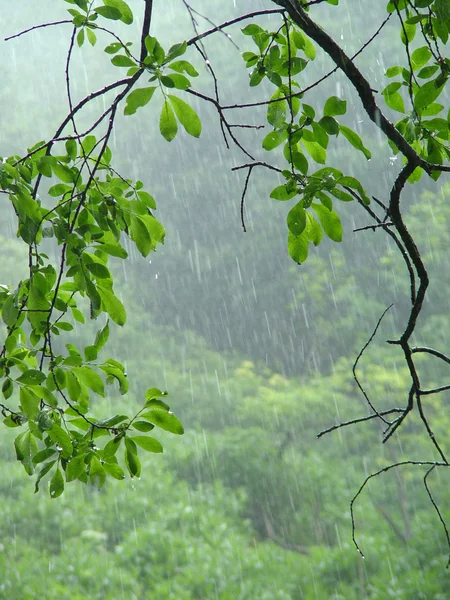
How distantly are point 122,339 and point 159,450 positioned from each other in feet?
23.0

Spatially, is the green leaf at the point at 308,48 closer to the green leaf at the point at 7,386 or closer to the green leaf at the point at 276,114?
the green leaf at the point at 276,114

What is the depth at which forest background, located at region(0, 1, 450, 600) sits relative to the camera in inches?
190

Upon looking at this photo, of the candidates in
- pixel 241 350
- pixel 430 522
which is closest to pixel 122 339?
pixel 241 350

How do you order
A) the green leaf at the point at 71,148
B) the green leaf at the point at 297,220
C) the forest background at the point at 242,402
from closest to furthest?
1. the green leaf at the point at 297,220
2. the green leaf at the point at 71,148
3. the forest background at the point at 242,402

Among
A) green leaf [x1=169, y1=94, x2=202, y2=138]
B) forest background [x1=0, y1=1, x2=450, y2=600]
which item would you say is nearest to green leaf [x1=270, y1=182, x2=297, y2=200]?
green leaf [x1=169, y1=94, x2=202, y2=138]

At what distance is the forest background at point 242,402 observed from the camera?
482cm

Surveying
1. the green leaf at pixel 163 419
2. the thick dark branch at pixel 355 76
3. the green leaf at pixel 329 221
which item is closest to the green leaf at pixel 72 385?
the green leaf at pixel 163 419

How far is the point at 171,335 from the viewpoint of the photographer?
832cm

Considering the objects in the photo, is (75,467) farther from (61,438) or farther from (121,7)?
(121,7)

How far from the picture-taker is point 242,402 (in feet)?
21.8

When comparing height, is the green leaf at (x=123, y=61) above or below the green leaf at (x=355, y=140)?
above

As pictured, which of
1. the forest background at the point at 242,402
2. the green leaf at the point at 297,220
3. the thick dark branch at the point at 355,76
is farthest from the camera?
the forest background at the point at 242,402

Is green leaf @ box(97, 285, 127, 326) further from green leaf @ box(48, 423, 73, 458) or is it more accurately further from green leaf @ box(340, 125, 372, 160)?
green leaf @ box(340, 125, 372, 160)

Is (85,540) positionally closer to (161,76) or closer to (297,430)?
(297,430)
